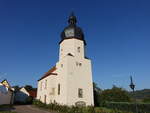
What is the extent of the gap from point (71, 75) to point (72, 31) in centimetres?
860

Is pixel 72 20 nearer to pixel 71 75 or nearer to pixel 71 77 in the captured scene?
pixel 71 75

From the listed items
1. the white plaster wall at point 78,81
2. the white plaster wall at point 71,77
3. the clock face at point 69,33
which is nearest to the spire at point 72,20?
the clock face at point 69,33

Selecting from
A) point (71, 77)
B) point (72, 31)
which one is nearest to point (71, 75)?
point (71, 77)

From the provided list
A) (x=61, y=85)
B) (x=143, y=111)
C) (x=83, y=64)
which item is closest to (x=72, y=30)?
(x=83, y=64)

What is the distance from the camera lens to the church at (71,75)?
24.1 m

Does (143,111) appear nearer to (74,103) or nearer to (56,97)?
(74,103)

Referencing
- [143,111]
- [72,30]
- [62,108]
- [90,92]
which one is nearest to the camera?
[62,108]

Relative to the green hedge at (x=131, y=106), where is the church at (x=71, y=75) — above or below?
above

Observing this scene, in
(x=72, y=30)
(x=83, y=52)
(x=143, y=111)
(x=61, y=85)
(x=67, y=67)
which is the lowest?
(x=143, y=111)

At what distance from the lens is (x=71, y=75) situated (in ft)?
80.9

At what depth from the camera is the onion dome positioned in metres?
27.6

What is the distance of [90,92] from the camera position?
2572 cm

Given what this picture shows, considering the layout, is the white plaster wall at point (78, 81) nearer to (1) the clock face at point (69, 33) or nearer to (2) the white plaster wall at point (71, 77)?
(2) the white plaster wall at point (71, 77)

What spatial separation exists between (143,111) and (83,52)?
46.3 ft
